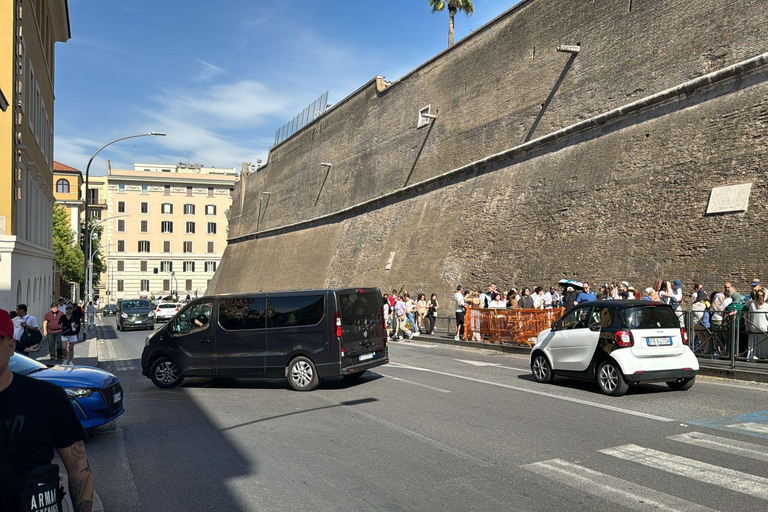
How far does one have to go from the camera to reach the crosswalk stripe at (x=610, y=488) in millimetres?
4961

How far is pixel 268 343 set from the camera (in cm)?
1162

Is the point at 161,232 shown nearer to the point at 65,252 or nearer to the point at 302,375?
the point at 65,252

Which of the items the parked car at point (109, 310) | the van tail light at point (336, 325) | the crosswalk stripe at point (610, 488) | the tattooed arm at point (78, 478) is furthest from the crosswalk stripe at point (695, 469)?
the parked car at point (109, 310)

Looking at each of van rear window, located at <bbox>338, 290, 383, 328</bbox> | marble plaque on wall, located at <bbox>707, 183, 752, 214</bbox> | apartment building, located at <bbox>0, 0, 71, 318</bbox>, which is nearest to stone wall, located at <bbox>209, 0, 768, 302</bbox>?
marble plaque on wall, located at <bbox>707, 183, 752, 214</bbox>

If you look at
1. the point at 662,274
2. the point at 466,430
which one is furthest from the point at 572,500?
the point at 662,274

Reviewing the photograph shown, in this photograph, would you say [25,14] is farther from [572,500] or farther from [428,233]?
[572,500]

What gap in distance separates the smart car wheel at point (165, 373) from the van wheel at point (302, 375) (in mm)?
2353

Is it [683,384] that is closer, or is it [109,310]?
[683,384]

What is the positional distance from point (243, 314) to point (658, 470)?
→ 7.91m

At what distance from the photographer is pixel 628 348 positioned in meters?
10.1

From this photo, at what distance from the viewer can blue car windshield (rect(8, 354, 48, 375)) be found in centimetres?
807

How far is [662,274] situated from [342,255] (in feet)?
80.5

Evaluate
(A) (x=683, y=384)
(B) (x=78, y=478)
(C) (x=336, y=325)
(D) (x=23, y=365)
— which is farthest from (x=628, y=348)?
(B) (x=78, y=478)

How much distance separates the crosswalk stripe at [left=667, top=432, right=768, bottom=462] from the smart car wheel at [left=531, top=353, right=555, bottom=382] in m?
4.35
